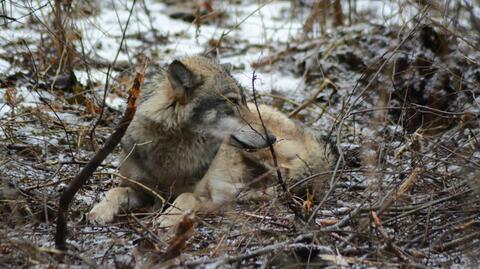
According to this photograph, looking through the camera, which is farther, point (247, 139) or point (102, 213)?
point (247, 139)

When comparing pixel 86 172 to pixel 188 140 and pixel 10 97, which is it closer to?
pixel 188 140

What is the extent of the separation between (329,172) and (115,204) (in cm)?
149

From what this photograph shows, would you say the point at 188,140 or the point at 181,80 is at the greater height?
the point at 181,80

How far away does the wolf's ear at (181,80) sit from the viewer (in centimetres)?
473

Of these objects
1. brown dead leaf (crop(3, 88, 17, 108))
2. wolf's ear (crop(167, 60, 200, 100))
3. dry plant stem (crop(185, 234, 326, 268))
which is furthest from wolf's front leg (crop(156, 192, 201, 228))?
brown dead leaf (crop(3, 88, 17, 108))

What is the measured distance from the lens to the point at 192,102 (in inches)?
189

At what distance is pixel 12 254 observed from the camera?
3.34 metres

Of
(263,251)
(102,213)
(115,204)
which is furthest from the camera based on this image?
(115,204)

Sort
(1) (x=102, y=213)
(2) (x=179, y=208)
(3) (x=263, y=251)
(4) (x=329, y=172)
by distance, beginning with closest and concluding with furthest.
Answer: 1. (3) (x=263, y=251)
2. (4) (x=329, y=172)
3. (2) (x=179, y=208)
4. (1) (x=102, y=213)

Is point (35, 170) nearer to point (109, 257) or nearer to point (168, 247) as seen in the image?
point (109, 257)

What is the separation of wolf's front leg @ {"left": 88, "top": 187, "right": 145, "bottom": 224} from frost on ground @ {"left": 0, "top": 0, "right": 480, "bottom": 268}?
88 mm

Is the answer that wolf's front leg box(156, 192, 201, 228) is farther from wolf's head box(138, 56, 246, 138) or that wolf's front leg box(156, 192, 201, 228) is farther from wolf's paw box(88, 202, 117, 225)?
wolf's head box(138, 56, 246, 138)

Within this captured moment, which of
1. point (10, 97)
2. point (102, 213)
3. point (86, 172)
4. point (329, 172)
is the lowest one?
point (102, 213)

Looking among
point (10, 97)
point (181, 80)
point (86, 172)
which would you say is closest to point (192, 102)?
point (181, 80)
